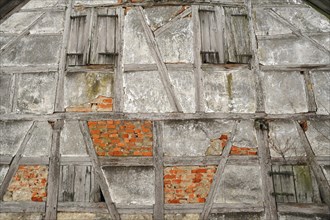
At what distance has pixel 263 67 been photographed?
4.38 meters

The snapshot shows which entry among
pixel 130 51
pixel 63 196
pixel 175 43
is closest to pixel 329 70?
pixel 175 43

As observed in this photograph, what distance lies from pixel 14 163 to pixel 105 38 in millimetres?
2304

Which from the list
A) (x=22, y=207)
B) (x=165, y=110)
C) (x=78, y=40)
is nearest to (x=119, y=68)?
(x=78, y=40)

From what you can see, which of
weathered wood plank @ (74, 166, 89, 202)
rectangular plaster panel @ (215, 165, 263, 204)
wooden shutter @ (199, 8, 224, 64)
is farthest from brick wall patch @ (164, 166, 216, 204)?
wooden shutter @ (199, 8, 224, 64)

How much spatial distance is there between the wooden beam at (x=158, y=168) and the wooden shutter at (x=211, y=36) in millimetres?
1297

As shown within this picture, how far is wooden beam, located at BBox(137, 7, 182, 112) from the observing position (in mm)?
4211

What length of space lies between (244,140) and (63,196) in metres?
2.72

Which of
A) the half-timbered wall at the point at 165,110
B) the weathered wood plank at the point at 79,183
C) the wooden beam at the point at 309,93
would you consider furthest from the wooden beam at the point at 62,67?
the wooden beam at the point at 309,93

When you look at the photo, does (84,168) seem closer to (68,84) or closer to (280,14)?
(68,84)

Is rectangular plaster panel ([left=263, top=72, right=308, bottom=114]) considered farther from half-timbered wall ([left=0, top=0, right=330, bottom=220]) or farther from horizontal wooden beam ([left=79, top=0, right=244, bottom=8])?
horizontal wooden beam ([left=79, top=0, right=244, bottom=8])

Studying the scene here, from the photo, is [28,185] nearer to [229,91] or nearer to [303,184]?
[229,91]

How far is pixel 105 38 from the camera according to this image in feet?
14.6

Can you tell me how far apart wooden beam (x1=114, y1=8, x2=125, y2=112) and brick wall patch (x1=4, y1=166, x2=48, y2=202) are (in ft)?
4.57

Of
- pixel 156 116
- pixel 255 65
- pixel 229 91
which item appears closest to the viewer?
pixel 156 116
